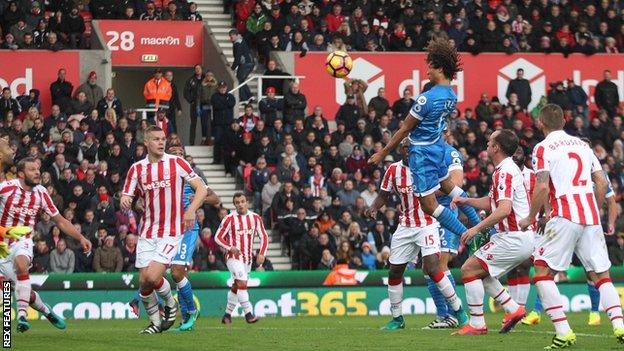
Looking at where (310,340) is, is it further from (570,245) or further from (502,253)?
(570,245)

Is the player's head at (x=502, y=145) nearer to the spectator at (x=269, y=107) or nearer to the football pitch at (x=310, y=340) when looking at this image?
the football pitch at (x=310, y=340)

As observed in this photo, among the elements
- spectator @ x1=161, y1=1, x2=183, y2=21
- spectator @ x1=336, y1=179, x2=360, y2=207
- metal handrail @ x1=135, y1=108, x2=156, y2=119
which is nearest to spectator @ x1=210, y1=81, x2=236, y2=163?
metal handrail @ x1=135, y1=108, x2=156, y2=119

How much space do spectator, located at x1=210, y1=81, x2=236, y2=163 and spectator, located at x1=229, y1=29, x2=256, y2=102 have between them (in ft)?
3.35

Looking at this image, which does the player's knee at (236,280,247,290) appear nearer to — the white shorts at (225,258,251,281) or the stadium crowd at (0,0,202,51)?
the white shorts at (225,258,251,281)

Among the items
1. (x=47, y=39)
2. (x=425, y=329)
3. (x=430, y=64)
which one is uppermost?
(x=47, y=39)

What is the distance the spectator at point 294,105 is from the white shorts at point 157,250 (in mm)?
16498

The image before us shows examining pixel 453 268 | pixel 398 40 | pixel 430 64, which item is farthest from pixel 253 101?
pixel 430 64

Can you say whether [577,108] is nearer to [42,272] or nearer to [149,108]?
[149,108]

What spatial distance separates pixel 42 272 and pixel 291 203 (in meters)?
5.98

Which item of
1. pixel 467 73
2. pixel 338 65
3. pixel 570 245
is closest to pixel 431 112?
pixel 570 245

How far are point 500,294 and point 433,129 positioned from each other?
7.41ft

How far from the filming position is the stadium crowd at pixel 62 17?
32875 mm

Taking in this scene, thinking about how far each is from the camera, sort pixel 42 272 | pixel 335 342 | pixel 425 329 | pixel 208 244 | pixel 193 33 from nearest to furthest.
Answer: pixel 335 342
pixel 425 329
pixel 42 272
pixel 208 244
pixel 193 33

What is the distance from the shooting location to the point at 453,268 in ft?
99.0
